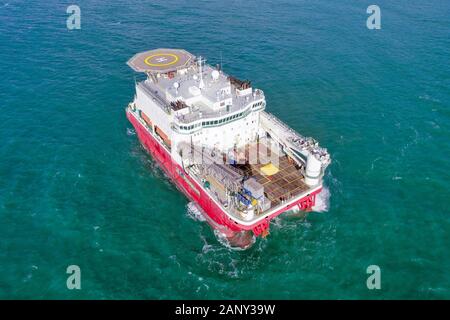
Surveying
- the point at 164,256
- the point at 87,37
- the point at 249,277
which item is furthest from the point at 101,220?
the point at 87,37

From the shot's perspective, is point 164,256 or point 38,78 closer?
point 164,256

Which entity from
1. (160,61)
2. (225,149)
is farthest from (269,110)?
(160,61)

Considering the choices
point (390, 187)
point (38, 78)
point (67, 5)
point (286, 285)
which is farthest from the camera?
point (67, 5)

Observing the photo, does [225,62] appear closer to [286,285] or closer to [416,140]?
[416,140]
